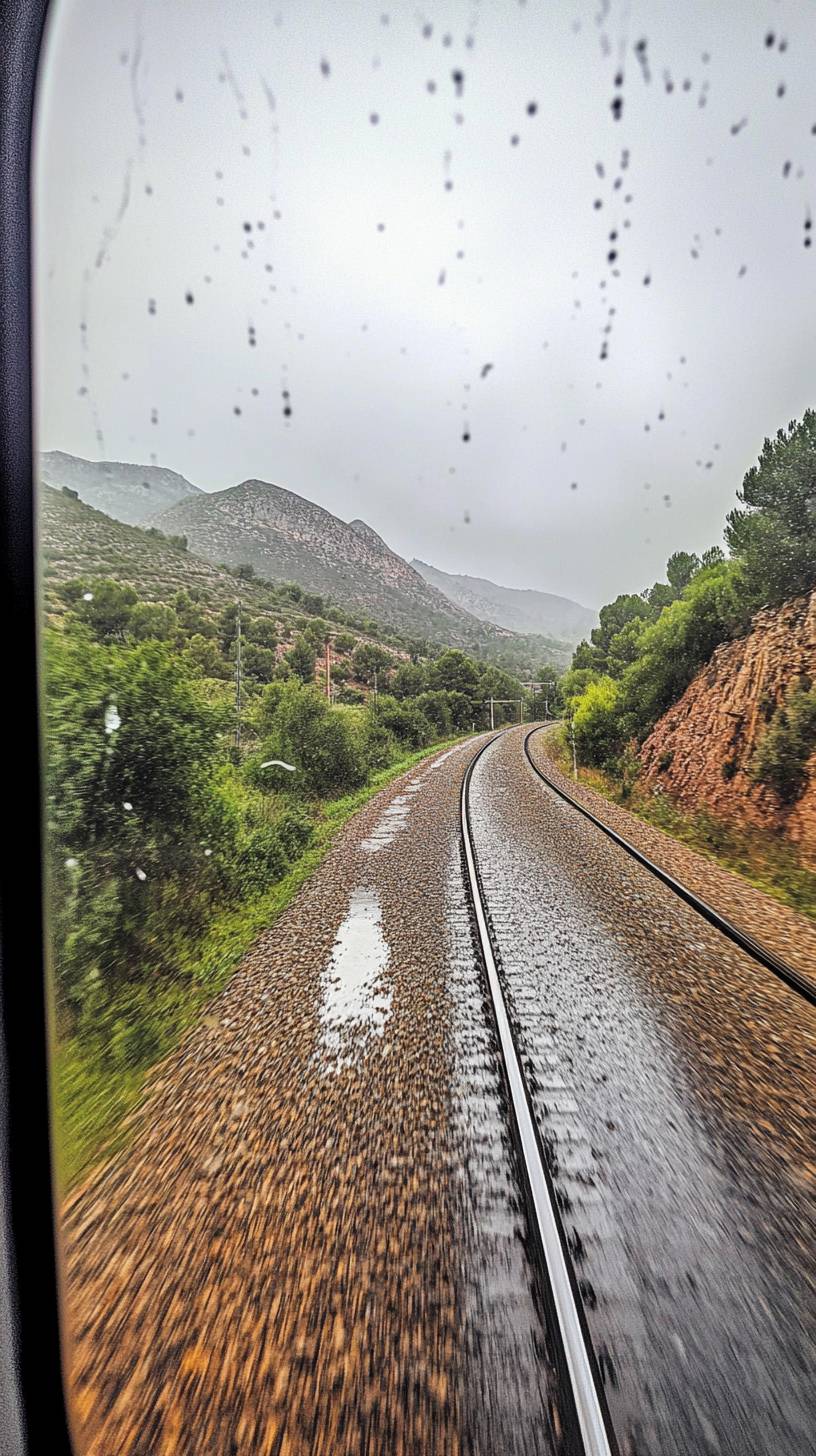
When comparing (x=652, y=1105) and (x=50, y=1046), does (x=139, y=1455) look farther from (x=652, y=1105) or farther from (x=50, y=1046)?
(x=652, y=1105)

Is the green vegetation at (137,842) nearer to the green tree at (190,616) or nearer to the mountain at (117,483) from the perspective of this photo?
the green tree at (190,616)

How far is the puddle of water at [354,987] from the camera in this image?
303 cm

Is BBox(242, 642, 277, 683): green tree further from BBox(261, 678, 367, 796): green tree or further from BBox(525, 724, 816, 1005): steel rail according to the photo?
BBox(525, 724, 816, 1005): steel rail

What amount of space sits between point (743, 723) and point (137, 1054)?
6.89 meters

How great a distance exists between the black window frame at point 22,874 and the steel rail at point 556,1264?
3.65 ft

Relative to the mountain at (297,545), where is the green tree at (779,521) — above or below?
below

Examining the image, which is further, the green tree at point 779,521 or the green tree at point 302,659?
the green tree at point 302,659

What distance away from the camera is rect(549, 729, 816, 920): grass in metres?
4.97

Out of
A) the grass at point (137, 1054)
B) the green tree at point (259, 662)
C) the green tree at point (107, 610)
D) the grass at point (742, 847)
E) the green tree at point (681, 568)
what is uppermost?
the green tree at point (681, 568)

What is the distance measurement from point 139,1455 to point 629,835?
6.82m

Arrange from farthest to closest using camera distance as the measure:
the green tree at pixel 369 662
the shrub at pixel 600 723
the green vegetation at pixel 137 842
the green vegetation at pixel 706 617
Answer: the green tree at pixel 369 662
the shrub at pixel 600 723
the green vegetation at pixel 706 617
the green vegetation at pixel 137 842

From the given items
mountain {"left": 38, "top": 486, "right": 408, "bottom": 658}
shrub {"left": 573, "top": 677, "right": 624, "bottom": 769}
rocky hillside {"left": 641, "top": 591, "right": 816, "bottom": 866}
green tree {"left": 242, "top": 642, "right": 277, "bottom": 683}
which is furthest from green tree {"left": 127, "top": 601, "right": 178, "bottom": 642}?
shrub {"left": 573, "top": 677, "right": 624, "bottom": 769}

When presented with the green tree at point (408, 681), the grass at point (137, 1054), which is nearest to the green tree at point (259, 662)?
the grass at point (137, 1054)

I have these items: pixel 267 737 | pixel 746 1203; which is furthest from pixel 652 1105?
pixel 267 737
